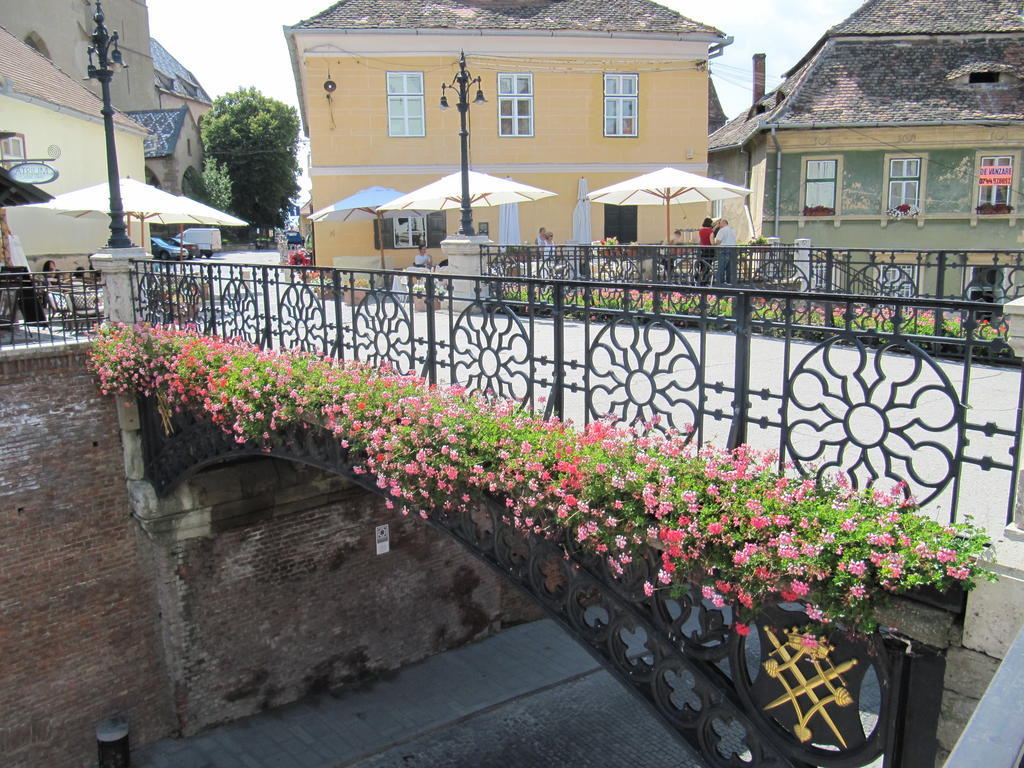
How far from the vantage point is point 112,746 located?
1067 centimetres

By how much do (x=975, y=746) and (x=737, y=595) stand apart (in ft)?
7.90

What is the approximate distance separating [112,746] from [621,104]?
60.0 feet

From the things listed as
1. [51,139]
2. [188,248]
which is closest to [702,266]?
[51,139]

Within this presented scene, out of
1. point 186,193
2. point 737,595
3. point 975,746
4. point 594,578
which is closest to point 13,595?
point 594,578

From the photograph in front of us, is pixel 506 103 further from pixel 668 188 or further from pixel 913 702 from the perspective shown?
pixel 913 702

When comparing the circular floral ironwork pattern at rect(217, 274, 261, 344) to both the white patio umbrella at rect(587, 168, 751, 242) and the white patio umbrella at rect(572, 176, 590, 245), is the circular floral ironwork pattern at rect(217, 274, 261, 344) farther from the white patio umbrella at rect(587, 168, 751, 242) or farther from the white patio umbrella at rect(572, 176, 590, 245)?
the white patio umbrella at rect(572, 176, 590, 245)

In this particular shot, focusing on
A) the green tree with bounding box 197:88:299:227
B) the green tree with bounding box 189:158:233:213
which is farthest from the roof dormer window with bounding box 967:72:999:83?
the green tree with bounding box 197:88:299:227

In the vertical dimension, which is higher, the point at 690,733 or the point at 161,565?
the point at 690,733

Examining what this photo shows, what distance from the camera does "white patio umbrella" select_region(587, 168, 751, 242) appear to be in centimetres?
1498

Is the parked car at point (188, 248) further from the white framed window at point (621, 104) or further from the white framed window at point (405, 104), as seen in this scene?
the white framed window at point (621, 104)

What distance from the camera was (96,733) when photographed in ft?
35.7

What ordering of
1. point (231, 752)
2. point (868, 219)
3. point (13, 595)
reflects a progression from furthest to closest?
point (868, 219) → point (231, 752) → point (13, 595)

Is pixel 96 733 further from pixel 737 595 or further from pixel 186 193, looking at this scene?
pixel 186 193

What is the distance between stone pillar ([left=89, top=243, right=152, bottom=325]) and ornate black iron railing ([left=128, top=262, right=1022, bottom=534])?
0.14 m
